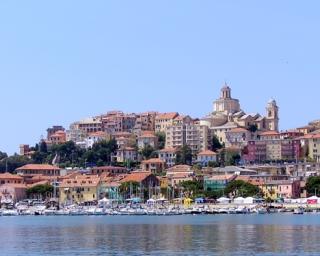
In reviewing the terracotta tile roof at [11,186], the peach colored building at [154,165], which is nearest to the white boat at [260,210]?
the peach colored building at [154,165]

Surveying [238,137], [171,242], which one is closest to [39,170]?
[238,137]

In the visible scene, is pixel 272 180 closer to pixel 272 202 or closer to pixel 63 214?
pixel 272 202

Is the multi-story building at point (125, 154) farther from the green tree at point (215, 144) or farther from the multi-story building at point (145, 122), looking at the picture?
the green tree at point (215, 144)

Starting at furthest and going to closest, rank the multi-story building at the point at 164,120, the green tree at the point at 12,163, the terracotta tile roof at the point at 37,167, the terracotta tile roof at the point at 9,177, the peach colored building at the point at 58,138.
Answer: the peach colored building at the point at 58,138, the multi-story building at the point at 164,120, the green tree at the point at 12,163, the terracotta tile roof at the point at 37,167, the terracotta tile roof at the point at 9,177

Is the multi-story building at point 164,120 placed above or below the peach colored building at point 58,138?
above

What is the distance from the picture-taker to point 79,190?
10488 cm

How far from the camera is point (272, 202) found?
93688mm

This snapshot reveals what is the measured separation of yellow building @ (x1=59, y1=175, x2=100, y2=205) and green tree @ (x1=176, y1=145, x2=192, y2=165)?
13767 millimetres

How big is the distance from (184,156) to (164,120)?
1290 cm

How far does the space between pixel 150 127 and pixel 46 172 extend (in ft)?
66.7

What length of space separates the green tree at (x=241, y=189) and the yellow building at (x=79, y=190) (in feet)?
53.4

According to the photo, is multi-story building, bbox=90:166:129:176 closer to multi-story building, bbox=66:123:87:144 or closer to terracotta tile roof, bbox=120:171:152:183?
terracotta tile roof, bbox=120:171:152:183

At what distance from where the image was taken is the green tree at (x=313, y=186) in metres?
93.9

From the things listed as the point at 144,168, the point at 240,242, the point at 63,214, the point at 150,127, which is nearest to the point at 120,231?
the point at 240,242
